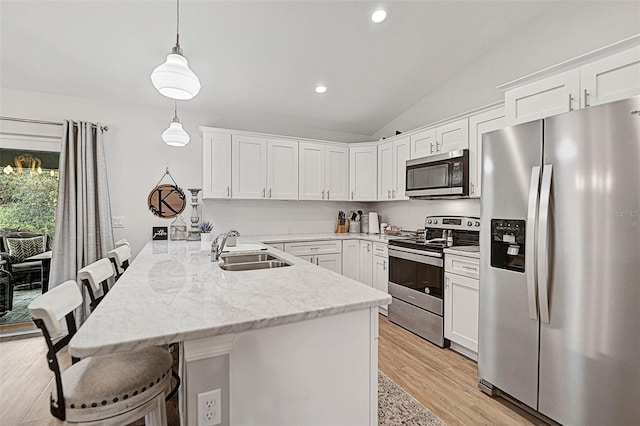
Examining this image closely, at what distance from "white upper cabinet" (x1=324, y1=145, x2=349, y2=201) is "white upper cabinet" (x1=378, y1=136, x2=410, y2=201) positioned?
0.50m

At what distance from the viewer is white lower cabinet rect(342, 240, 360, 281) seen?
14.0 feet

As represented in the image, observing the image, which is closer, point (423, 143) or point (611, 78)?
point (611, 78)

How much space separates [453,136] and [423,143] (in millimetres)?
430

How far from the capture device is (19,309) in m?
3.38

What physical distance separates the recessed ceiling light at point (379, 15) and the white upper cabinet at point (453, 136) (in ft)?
4.17

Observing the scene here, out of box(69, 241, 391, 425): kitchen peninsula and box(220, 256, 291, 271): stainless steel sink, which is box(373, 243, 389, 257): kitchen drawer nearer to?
box(220, 256, 291, 271): stainless steel sink

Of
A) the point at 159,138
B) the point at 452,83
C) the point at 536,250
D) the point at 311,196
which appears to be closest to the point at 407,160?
the point at 452,83

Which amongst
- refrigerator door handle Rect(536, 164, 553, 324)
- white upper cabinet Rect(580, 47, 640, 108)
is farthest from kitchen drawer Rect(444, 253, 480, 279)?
white upper cabinet Rect(580, 47, 640, 108)

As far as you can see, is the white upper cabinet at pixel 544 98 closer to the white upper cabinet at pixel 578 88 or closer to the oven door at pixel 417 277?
the white upper cabinet at pixel 578 88

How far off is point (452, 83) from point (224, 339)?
3.87 m

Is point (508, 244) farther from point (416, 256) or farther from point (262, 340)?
point (262, 340)

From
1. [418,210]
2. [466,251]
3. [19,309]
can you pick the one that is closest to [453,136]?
[418,210]

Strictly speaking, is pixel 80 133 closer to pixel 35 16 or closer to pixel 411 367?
pixel 35 16

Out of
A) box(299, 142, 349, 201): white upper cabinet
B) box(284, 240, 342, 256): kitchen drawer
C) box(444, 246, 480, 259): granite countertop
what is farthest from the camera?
box(299, 142, 349, 201): white upper cabinet
